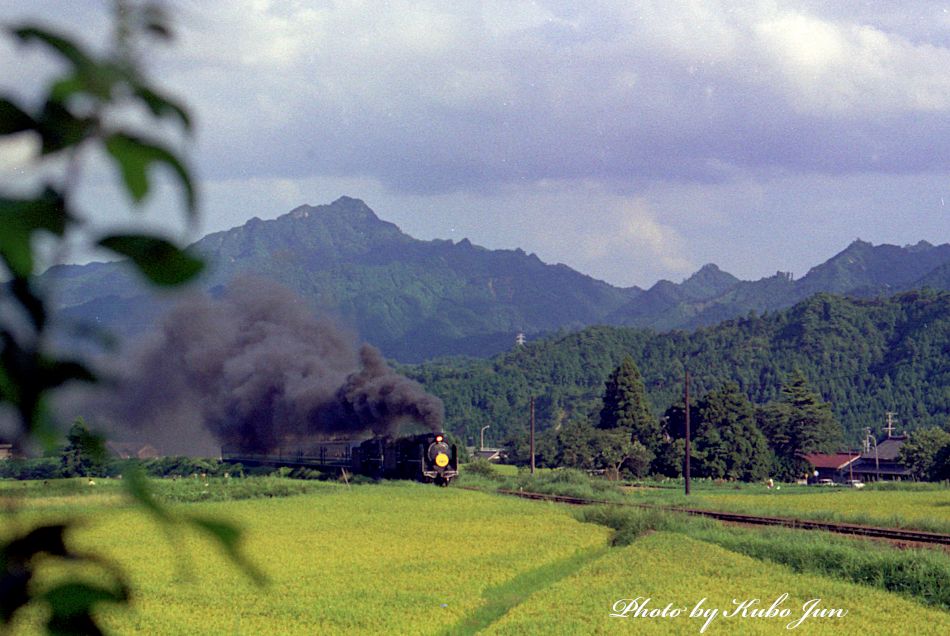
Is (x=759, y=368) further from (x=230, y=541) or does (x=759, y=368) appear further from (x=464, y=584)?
(x=230, y=541)

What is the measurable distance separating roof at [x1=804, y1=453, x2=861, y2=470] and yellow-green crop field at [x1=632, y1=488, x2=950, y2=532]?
1351 inches

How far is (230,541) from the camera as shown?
81 centimetres

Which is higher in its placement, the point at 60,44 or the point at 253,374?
the point at 253,374

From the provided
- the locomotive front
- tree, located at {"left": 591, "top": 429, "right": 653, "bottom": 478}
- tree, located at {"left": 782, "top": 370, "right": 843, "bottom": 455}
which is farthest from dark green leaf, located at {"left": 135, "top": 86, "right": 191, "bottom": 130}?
tree, located at {"left": 782, "top": 370, "right": 843, "bottom": 455}

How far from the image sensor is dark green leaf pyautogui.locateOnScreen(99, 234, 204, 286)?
81 cm

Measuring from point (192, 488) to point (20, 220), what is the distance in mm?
48048

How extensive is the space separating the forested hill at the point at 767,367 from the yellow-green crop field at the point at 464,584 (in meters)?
106

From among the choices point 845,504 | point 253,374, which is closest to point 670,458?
point 845,504

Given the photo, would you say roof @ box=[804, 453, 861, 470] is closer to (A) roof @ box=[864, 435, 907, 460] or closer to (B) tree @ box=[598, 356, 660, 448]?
(A) roof @ box=[864, 435, 907, 460]

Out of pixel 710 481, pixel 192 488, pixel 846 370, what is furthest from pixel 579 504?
pixel 846 370

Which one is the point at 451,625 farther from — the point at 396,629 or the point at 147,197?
the point at 147,197

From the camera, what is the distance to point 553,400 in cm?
15050

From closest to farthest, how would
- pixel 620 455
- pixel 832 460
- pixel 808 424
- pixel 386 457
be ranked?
pixel 386 457 → pixel 620 455 → pixel 808 424 → pixel 832 460

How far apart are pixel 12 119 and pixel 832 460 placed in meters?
97.0
